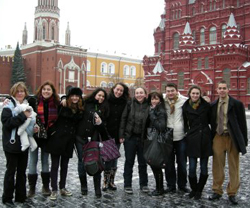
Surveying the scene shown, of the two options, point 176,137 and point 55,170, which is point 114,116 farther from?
point 55,170

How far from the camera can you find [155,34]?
43938 mm

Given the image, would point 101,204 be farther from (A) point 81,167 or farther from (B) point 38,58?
(B) point 38,58

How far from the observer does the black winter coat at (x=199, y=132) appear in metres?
5.03

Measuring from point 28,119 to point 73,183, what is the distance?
1791mm

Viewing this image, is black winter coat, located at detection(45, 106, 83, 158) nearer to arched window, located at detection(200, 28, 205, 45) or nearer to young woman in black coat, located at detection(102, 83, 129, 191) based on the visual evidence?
young woman in black coat, located at detection(102, 83, 129, 191)

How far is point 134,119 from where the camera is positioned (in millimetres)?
5324

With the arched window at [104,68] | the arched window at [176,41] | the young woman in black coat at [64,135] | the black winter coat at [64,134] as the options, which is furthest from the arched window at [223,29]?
the black winter coat at [64,134]

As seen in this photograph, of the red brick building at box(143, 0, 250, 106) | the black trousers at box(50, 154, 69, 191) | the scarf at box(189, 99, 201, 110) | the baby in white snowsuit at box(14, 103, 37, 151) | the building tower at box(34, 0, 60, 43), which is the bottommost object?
the black trousers at box(50, 154, 69, 191)

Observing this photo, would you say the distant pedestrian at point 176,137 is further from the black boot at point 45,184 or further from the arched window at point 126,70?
the arched window at point 126,70

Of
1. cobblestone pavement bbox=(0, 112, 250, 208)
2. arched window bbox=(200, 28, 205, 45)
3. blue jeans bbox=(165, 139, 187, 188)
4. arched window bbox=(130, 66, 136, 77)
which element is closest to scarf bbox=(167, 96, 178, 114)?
blue jeans bbox=(165, 139, 187, 188)

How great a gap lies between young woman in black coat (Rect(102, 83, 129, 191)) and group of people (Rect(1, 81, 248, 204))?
2 cm

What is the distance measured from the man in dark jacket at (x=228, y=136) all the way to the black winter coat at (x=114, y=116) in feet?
5.33

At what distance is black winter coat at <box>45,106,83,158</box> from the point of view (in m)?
4.96

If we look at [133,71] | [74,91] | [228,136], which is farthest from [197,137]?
[133,71]
